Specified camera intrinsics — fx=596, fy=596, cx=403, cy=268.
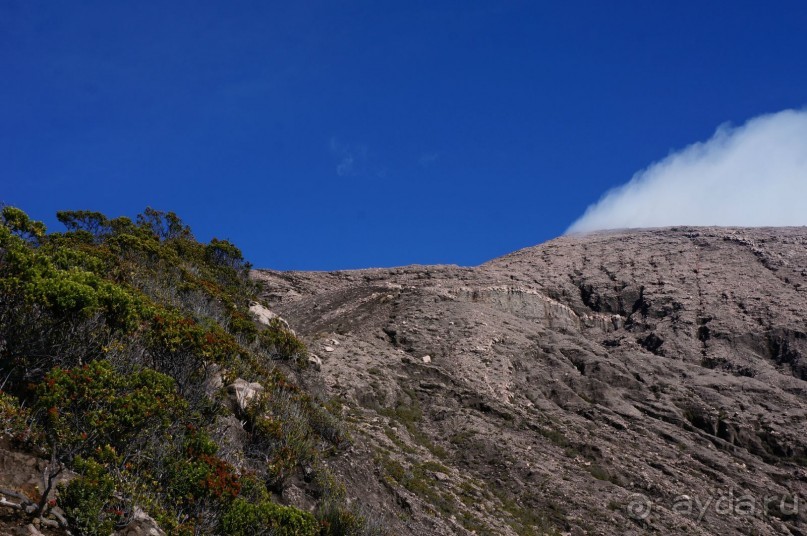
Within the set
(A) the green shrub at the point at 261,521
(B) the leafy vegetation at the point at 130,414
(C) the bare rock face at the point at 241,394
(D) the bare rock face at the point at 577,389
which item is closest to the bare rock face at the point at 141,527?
(B) the leafy vegetation at the point at 130,414

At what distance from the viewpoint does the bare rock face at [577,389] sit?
84.1ft

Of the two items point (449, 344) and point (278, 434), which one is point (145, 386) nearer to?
point (278, 434)

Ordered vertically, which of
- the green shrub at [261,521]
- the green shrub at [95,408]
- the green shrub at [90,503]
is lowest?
the green shrub at [261,521]

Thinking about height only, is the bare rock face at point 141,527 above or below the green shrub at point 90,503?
below

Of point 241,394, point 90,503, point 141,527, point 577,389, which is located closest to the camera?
point 90,503

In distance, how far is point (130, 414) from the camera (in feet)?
34.1

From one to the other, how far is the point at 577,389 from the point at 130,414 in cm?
3345

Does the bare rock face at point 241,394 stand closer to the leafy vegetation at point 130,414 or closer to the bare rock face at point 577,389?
the leafy vegetation at point 130,414

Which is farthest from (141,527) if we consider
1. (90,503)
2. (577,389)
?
(577,389)

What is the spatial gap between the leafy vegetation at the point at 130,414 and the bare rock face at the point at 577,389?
446 centimetres

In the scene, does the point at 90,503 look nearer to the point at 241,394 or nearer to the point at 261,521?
the point at 261,521

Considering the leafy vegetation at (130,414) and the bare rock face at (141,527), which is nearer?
the bare rock face at (141,527)

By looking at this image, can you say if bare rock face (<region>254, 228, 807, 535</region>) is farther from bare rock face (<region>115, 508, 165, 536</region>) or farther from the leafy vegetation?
bare rock face (<region>115, 508, 165, 536</region>)

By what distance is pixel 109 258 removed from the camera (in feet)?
68.5
